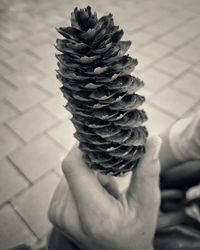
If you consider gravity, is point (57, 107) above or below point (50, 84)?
below

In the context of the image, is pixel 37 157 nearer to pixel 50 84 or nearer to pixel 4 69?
pixel 50 84

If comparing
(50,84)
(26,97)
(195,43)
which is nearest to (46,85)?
(50,84)

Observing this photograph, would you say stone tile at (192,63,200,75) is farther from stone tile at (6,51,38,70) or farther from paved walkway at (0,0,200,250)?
stone tile at (6,51,38,70)

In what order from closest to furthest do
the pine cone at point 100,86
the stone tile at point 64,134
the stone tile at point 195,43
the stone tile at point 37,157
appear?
the pine cone at point 100,86
the stone tile at point 37,157
the stone tile at point 64,134
the stone tile at point 195,43

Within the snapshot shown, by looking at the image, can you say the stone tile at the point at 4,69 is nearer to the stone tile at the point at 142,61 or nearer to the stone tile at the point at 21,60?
the stone tile at the point at 21,60

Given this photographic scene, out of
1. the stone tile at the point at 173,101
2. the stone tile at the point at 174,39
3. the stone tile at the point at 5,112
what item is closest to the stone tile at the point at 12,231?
the stone tile at the point at 5,112

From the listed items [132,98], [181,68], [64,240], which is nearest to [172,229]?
[64,240]
